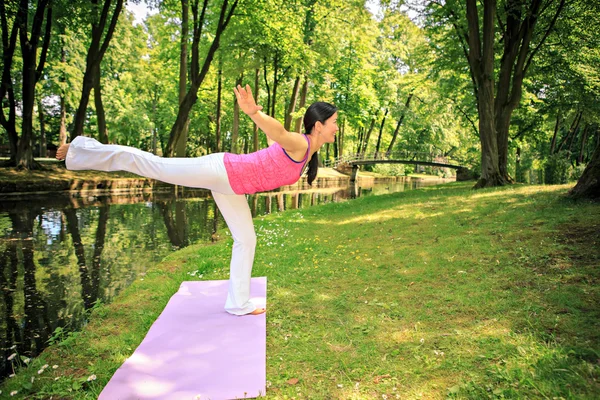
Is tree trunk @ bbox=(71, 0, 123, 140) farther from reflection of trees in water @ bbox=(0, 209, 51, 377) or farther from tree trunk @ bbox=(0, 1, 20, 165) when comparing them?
reflection of trees in water @ bbox=(0, 209, 51, 377)

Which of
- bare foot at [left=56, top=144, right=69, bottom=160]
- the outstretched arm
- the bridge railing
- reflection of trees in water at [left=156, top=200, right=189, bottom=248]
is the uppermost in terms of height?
the bridge railing

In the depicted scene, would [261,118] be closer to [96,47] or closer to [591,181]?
[591,181]

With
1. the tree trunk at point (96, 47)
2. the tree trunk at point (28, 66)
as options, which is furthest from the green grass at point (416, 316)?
the tree trunk at point (28, 66)

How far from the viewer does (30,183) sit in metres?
16.4

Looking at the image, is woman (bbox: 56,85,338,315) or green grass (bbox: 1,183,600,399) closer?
green grass (bbox: 1,183,600,399)

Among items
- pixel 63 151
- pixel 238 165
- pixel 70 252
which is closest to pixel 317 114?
pixel 238 165

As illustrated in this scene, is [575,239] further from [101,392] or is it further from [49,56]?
[49,56]

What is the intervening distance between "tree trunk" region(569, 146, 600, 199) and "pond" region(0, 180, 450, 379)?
→ 7752mm

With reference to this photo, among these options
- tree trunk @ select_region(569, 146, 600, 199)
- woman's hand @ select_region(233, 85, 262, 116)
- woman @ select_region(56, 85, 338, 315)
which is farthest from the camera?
tree trunk @ select_region(569, 146, 600, 199)

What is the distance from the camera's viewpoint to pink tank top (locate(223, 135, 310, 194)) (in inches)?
140

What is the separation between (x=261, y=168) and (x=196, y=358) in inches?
69.0

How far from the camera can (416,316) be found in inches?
153

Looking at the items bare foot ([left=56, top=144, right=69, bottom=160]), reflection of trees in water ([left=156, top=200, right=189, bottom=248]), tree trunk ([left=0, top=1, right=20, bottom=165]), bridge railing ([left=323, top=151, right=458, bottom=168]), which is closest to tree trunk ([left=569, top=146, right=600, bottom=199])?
bare foot ([left=56, top=144, right=69, bottom=160])

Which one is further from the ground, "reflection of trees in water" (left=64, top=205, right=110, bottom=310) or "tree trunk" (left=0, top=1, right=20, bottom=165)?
"tree trunk" (left=0, top=1, right=20, bottom=165)
